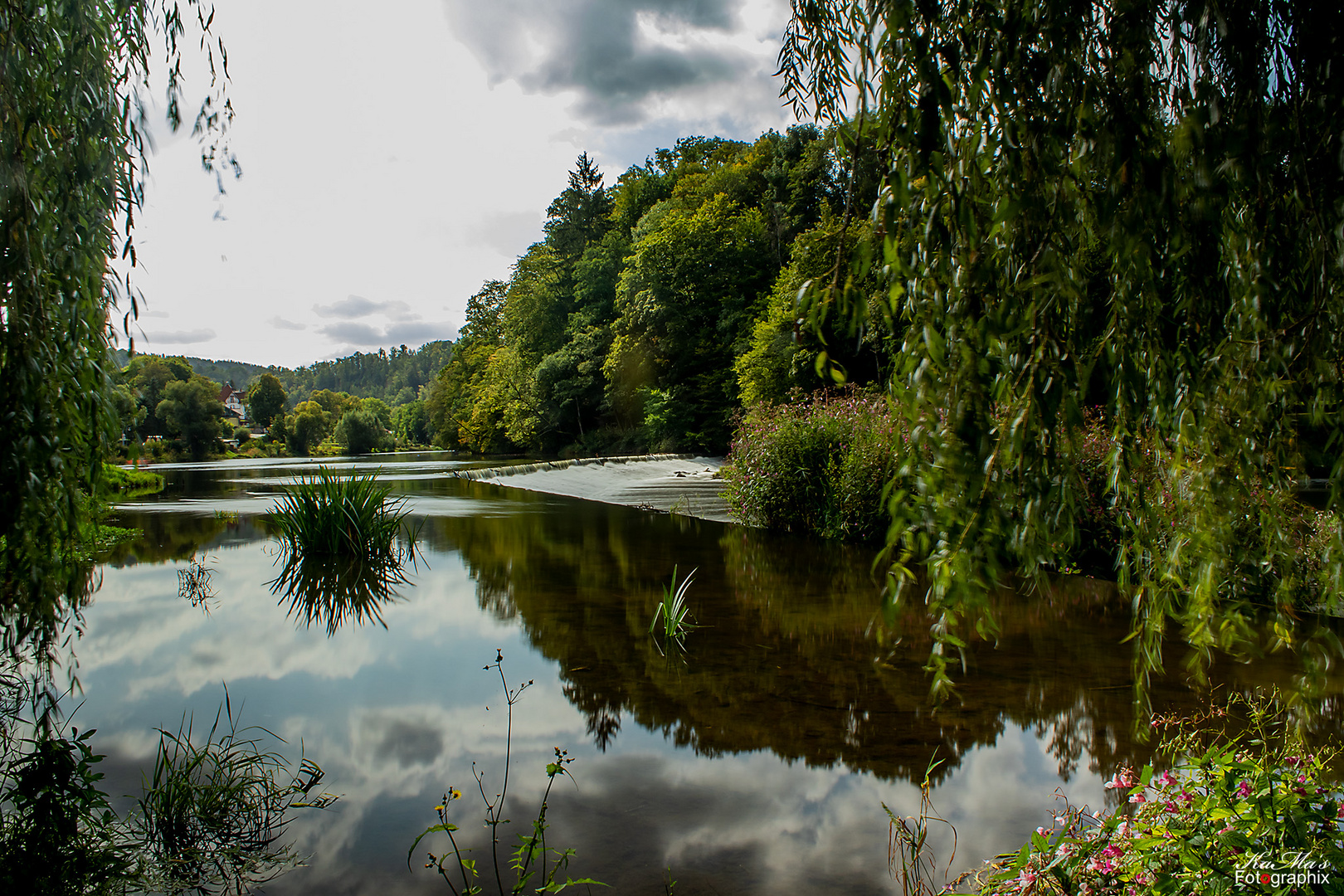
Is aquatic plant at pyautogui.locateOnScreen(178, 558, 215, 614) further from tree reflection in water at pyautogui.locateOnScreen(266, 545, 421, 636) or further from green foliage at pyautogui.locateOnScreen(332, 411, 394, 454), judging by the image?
green foliage at pyautogui.locateOnScreen(332, 411, 394, 454)

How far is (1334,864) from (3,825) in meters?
4.44

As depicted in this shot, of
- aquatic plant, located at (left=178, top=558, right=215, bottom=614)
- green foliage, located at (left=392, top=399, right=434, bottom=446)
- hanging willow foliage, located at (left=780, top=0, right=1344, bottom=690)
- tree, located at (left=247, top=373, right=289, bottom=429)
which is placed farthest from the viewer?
green foliage, located at (left=392, top=399, right=434, bottom=446)

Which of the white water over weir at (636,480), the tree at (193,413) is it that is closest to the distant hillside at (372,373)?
A: the tree at (193,413)

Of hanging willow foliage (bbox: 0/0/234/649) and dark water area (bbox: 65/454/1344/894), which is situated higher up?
hanging willow foliage (bbox: 0/0/234/649)

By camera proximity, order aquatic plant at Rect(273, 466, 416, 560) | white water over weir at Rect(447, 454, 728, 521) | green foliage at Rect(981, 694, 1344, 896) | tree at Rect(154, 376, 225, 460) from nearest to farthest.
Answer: green foliage at Rect(981, 694, 1344, 896) < aquatic plant at Rect(273, 466, 416, 560) < white water over weir at Rect(447, 454, 728, 521) < tree at Rect(154, 376, 225, 460)

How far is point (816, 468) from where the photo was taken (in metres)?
12.3

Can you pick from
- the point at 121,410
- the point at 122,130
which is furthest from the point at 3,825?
the point at 122,130

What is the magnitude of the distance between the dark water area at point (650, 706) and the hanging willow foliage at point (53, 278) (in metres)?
1.67

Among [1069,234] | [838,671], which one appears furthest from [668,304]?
[1069,234]

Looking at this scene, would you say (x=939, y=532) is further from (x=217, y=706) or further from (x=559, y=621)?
(x=559, y=621)

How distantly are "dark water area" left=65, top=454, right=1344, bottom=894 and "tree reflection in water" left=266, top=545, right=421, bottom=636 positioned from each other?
56mm

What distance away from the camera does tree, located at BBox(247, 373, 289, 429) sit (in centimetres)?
7081

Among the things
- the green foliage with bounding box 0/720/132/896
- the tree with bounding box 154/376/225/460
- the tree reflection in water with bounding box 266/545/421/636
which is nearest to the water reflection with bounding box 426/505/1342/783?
the tree reflection in water with bounding box 266/545/421/636

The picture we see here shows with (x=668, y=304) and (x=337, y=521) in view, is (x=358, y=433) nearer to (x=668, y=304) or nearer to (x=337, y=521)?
(x=668, y=304)
